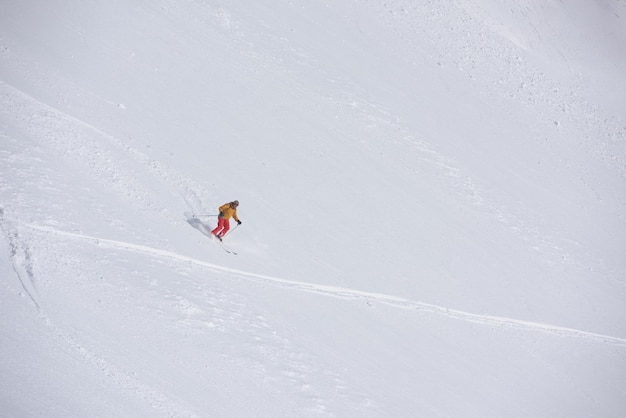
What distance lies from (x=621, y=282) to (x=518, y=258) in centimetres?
462

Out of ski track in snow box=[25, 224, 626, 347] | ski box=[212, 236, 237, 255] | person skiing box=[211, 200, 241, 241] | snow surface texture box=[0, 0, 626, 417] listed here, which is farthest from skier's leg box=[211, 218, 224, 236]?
ski track in snow box=[25, 224, 626, 347]

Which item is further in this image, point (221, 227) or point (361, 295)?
point (361, 295)

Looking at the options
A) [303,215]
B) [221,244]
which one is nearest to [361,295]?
[303,215]

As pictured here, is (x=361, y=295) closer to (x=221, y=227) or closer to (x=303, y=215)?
(x=303, y=215)

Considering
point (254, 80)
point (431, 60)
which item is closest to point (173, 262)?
point (254, 80)

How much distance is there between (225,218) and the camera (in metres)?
16.1

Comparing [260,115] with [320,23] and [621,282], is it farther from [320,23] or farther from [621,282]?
[621,282]

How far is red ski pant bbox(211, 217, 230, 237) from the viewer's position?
53.2 ft

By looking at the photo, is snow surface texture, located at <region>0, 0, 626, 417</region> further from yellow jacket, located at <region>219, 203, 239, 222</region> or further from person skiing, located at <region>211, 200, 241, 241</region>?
yellow jacket, located at <region>219, 203, 239, 222</region>

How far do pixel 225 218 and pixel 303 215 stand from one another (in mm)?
3730

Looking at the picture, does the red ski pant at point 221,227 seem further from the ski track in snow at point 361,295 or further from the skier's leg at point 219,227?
the ski track in snow at point 361,295

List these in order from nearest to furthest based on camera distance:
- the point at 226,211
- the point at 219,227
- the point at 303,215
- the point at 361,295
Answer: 1. the point at 226,211
2. the point at 219,227
3. the point at 361,295
4. the point at 303,215

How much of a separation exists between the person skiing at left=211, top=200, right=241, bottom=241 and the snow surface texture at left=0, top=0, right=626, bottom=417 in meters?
0.46

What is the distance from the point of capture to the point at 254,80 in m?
24.2
